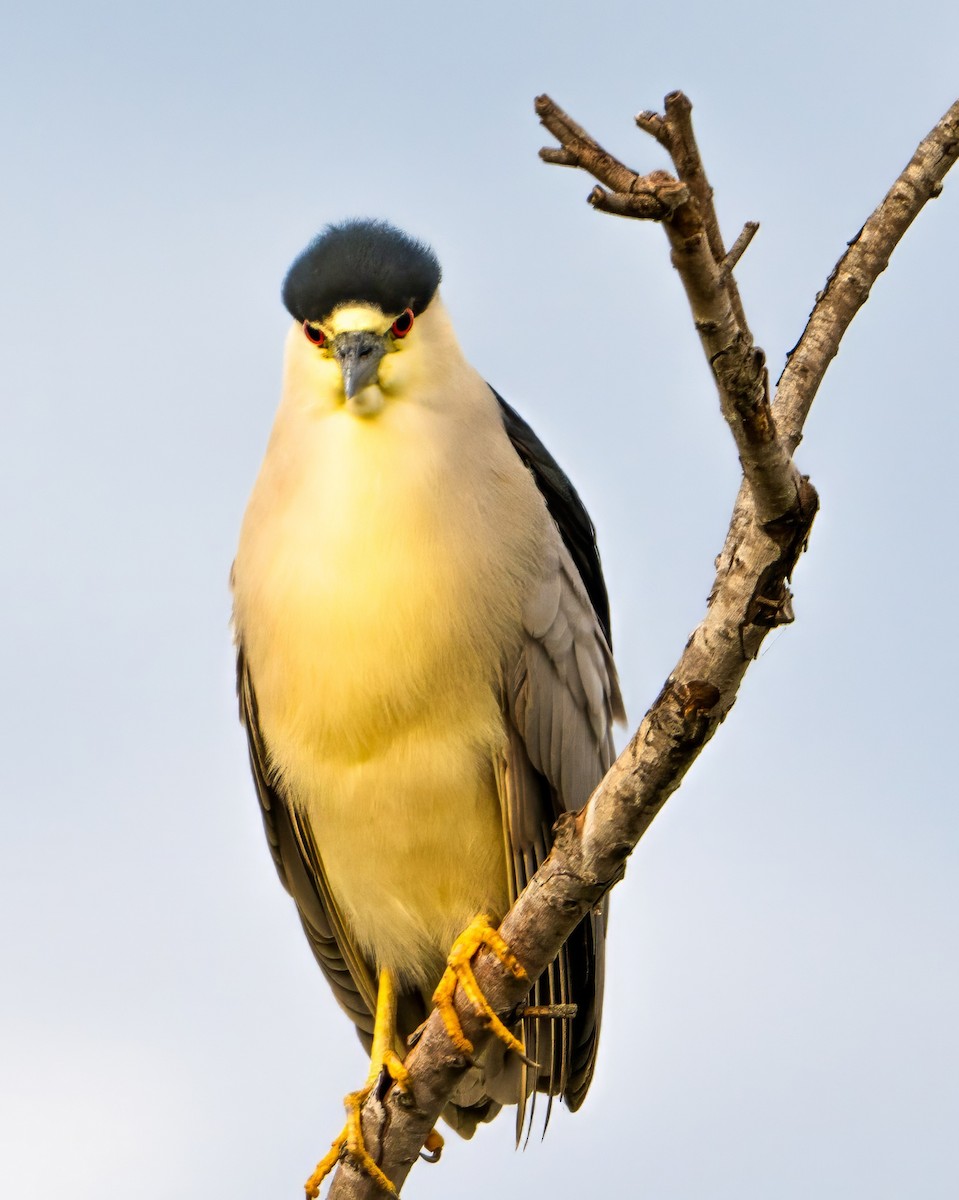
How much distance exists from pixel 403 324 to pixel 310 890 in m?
1.85

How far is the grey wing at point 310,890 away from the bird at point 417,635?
0.09 metres

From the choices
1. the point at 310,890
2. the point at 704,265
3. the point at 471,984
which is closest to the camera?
the point at 704,265

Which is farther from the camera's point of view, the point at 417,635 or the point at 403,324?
the point at 403,324

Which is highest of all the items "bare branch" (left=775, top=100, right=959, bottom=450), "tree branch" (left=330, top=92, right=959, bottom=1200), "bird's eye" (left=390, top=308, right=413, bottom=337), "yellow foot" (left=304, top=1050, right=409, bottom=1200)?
"bird's eye" (left=390, top=308, right=413, bottom=337)

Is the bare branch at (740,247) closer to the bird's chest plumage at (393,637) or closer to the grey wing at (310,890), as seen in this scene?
the bird's chest plumage at (393,637)

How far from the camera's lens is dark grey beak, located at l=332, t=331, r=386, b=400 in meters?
4.28

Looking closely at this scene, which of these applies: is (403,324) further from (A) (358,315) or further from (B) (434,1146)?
(B) (434,1146)

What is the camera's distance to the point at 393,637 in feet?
14.0

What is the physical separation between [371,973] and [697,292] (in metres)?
2.99

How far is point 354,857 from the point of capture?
15.3 feet

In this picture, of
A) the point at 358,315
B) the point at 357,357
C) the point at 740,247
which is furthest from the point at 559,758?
the point at 740,247

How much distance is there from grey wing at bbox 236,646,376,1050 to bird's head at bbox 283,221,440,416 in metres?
0.98

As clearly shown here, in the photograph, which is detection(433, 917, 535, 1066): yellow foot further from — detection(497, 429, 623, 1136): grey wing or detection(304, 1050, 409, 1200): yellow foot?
detection(497, 429, 623, 1136): grey wing

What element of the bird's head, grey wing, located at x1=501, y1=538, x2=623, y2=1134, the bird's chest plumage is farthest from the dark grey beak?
grey wing, located at x1=501, y1=538, x2=623, y2=1134
